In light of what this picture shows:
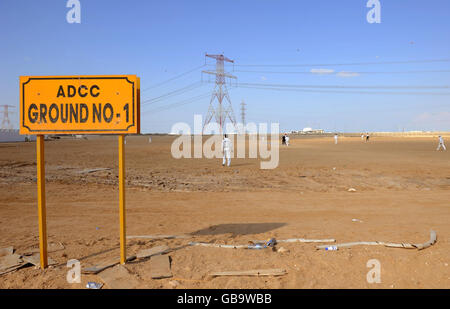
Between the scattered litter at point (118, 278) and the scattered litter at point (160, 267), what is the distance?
0.91 feet

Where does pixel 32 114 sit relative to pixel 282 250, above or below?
above

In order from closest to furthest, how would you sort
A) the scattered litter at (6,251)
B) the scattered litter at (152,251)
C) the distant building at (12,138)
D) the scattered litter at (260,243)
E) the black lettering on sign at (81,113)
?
the black lettering on sign at (81,113) → the scattered litter at (152,251) → the scattered litter at (6,251) → the scattered litter at (260,243) → the distant building at (12,138)

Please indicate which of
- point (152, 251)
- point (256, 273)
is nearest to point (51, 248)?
point (152, 251)

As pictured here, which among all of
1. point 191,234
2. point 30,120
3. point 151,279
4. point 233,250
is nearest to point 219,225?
point 191,234

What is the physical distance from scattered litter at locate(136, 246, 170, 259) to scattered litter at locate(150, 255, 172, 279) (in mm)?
127

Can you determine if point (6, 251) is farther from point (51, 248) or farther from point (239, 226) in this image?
point (239, 226)

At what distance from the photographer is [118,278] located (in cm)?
430

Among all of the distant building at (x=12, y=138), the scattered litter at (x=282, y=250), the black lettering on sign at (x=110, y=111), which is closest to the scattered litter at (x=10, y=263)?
the black lettering on sign at (x=110, y=111)

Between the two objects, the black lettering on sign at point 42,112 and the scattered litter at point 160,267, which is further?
the black lettering on sign at point 42,112

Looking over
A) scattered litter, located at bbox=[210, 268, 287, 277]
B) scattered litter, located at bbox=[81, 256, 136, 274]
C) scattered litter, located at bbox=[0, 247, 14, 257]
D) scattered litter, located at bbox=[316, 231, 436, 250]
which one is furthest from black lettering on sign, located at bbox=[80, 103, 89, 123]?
scattered litter, located at bbox=[316, 231, 436, 250]

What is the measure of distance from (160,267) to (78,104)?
2.54 meters

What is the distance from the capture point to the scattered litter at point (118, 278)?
4125mm

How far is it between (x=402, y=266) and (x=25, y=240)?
622 cm

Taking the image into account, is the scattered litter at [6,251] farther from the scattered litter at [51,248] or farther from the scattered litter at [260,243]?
the scattered litter at [260,243]
